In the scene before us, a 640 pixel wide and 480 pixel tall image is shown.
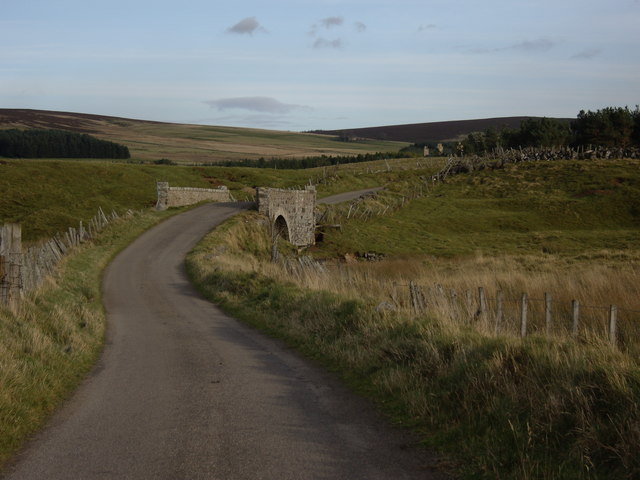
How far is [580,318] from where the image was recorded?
13.7m

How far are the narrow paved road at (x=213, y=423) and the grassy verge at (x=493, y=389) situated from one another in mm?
471

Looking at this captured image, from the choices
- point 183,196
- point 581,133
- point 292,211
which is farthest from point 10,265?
point 581,133

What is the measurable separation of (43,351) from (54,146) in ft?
424

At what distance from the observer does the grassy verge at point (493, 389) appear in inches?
245

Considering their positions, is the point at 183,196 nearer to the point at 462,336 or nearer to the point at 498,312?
the point at 498,312

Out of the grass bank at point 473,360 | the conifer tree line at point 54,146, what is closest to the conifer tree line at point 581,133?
the grass bank at point 473,360

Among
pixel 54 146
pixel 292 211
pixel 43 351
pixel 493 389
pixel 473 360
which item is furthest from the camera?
pixel 54 146

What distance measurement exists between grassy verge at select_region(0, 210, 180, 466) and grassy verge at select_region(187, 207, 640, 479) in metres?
4.19

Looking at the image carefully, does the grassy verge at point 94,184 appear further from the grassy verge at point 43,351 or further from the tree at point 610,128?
the grassy verge at point 43,351

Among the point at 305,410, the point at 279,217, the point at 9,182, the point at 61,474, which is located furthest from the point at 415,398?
the point at 9,182

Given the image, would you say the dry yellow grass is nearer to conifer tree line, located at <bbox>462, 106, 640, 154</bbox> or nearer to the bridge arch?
the bridge arch

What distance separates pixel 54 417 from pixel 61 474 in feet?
7.17

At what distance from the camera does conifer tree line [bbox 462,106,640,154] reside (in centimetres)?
8906

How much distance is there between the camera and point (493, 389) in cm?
786
